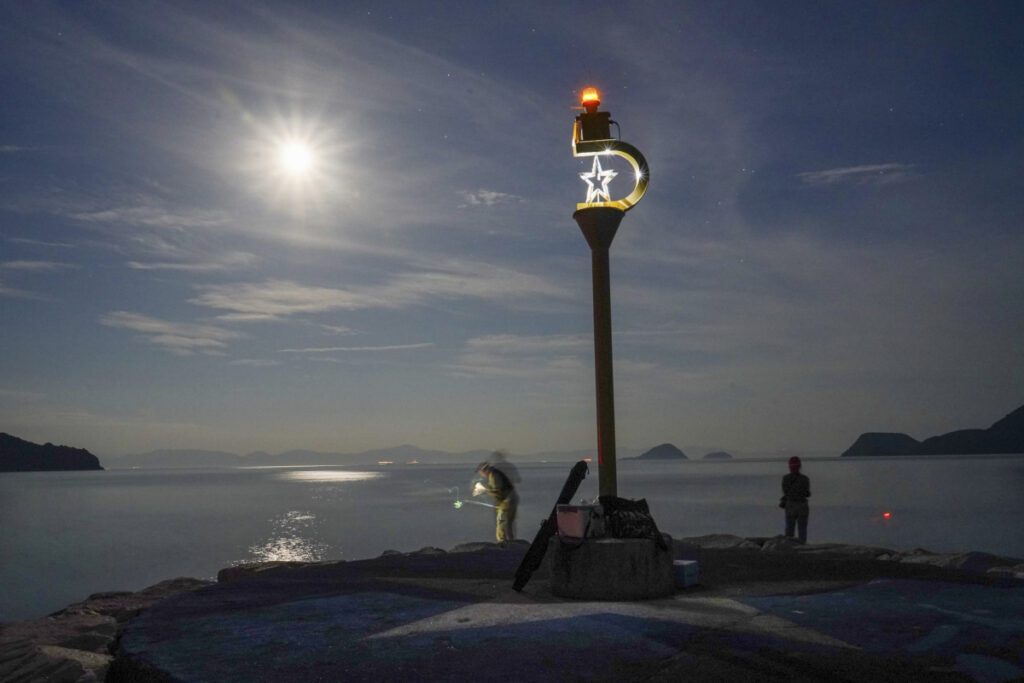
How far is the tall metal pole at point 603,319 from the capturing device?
475 inches

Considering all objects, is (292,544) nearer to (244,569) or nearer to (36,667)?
(244,569)

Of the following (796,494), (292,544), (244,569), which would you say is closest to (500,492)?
(244,569)

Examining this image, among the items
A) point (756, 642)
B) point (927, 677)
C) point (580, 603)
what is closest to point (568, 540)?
point (580, 603)

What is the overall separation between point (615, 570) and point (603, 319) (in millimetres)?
3785

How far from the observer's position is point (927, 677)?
6.30 m

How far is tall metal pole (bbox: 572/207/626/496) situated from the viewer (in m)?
12.1

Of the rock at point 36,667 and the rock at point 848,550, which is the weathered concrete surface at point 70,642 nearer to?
the rock at point 36,667

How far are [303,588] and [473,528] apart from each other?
163ft

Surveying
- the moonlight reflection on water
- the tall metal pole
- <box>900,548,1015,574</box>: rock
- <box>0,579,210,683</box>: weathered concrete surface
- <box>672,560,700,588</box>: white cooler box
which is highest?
the tall metal pole

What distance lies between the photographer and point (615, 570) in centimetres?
1027

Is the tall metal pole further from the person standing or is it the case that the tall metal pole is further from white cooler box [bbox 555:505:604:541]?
the person standing

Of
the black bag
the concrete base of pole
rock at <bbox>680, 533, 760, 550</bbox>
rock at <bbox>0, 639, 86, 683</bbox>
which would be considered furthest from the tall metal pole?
rock at <bbox>0, 639, 86, 683</bbox>

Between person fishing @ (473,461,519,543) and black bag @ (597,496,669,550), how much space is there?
6189 mm

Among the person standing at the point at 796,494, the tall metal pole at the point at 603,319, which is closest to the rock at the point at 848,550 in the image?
the person standing at the point at 796,494
